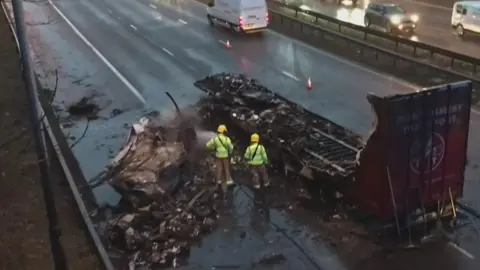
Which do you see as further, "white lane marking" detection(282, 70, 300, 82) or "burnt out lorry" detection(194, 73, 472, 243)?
"white lane marking" detection(282, 70, 300, 82)

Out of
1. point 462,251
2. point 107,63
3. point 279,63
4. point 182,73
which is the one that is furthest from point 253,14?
point 462,251

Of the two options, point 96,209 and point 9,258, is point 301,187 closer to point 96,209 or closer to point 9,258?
point 96,209

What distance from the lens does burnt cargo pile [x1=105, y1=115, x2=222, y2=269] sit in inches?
529

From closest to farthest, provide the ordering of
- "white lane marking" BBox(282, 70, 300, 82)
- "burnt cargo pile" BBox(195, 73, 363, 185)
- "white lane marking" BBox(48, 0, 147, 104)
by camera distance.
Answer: "burnt cargo pile" BBox(195, 73, 363, 185) < "white lane marking" BBox(48, 0, 147, 104) < "white lane marking" BBox(282, 70, 300, 82)

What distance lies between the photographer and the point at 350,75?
2661 centimetres

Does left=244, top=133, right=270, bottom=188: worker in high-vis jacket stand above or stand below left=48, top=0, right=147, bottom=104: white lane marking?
above

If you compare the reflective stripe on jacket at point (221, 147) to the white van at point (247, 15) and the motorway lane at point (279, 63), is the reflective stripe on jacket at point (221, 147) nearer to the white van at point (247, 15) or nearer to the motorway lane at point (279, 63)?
the motorway lane at point (279, 63)

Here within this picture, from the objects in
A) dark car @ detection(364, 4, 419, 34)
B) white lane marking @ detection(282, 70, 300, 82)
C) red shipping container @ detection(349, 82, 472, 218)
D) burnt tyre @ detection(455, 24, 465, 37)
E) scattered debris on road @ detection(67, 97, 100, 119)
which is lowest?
burnt tyre @ detection(455, 24, 465, 37)

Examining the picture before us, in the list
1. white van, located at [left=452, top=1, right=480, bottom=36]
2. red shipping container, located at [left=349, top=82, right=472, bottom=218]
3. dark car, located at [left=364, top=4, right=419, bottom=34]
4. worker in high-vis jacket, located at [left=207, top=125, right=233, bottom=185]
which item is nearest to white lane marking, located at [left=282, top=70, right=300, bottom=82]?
dark car, located at [left=364, top=4, right=419, bottom=34]

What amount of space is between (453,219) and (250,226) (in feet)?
14.1

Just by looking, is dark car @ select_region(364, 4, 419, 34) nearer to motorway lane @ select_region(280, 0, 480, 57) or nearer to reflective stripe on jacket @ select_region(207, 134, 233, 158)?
motorway lane @ select_region(280, 0, 480, 57)

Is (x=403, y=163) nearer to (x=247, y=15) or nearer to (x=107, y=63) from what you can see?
(x=107, y=63)

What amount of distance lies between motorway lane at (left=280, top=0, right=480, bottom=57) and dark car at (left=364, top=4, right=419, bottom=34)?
2.42 feet

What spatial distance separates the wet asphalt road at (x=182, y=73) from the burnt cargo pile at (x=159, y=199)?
2.20 feet
